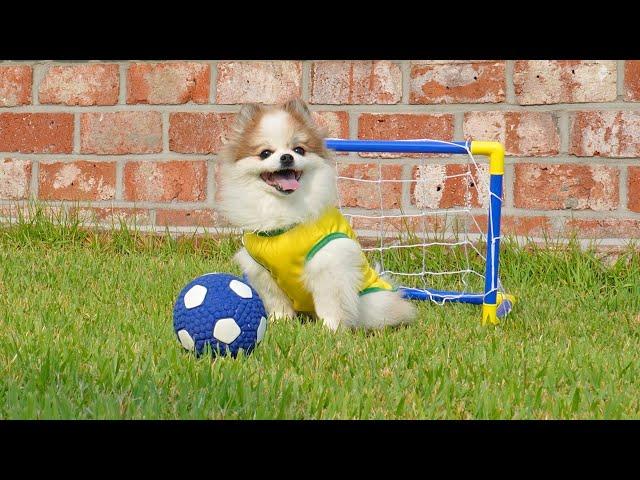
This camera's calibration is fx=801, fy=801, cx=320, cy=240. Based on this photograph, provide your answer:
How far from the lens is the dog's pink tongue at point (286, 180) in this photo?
3.26 metres

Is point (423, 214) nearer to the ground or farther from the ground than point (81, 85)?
nearer to the ground

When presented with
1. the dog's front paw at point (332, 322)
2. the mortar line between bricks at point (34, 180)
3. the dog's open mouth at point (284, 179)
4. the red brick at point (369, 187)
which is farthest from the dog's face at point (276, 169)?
the mortar line between bricks at point (34, 180)

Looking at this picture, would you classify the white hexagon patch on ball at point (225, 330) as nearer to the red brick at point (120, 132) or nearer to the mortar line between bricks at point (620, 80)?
the red brick at point (120, 132)

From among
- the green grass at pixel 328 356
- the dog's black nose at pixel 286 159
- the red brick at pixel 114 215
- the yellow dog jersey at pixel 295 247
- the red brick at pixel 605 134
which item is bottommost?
the green grass at pixel 328 356

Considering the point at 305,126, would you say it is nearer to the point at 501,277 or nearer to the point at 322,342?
the point at 322,342

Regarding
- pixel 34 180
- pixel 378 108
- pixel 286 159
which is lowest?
pixel 286 159

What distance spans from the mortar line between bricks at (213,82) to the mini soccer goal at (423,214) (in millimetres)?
905

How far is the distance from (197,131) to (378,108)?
1136mm

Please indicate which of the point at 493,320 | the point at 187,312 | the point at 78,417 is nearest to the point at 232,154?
the point at 187,312

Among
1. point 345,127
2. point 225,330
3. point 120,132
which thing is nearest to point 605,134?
point 345,127

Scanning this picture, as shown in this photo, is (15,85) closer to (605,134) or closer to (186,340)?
(186,340)

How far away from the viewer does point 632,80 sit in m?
4.38

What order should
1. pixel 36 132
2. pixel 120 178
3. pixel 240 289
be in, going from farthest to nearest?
1. pixel 36 132
2. pixel 120 178
3. pixel 240 289

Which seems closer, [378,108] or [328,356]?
[328,356]
